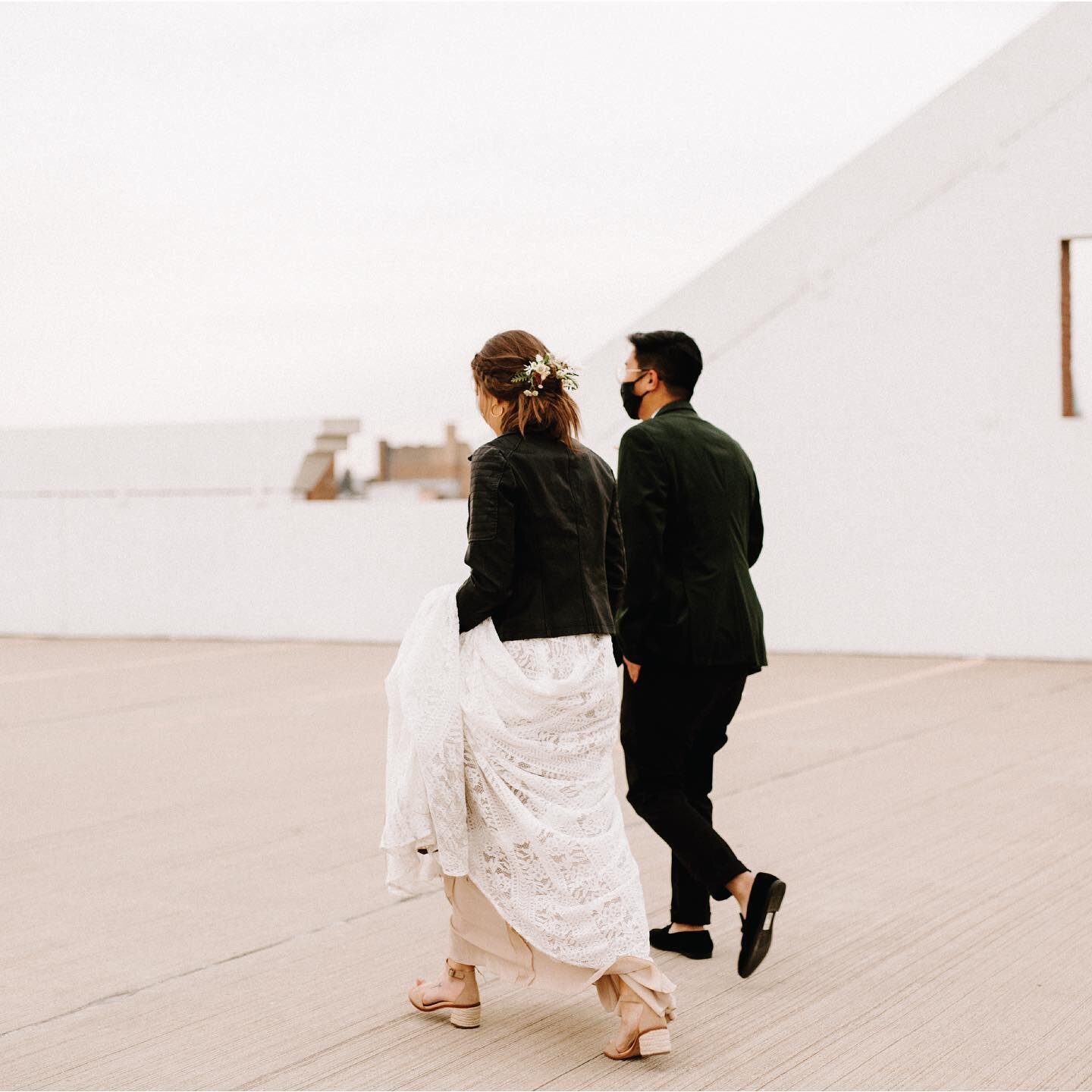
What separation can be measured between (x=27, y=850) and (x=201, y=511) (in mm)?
9500

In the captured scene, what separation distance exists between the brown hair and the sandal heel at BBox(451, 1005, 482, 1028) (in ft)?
4.56

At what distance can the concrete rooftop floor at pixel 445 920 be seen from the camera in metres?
3.38

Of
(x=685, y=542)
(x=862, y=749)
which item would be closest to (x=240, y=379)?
(x=862, y=749)

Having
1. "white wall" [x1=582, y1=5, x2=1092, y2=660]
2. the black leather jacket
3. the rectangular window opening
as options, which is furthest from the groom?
the rectangular window opening

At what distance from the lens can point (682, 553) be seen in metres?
4.10

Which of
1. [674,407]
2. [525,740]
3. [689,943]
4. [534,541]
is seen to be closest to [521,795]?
[525,740]

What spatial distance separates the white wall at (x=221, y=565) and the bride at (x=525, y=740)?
32.4 ft

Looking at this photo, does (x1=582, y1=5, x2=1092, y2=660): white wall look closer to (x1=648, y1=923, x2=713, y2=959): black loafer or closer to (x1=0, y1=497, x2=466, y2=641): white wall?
(x1=0, y1=497, x2=466, y2=641): white wall

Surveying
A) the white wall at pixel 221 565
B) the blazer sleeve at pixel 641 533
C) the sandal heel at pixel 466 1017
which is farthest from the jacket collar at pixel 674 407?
the white wall at pixel 221 565

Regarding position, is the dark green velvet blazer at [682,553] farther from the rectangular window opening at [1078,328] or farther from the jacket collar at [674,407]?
the rectangular window opening at [1078,328]

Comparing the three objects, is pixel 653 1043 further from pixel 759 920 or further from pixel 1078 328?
pixel 1078 328

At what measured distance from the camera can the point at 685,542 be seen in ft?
13.4

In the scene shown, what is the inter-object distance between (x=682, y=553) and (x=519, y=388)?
81 cm

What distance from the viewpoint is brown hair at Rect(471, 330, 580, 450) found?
139 inches
